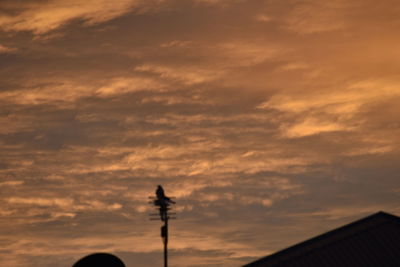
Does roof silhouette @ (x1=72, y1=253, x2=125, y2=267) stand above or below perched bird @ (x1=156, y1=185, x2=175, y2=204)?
below

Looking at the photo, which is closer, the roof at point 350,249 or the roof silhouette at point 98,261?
the roof silhouette at point 98,261

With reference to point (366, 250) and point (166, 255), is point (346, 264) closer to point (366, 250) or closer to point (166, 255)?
point (366, 250)

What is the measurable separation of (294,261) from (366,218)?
6.73m

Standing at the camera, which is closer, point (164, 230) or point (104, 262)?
point (104, 262)

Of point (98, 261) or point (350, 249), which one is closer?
point (98, 261)

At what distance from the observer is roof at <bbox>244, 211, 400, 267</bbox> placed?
4381 cm

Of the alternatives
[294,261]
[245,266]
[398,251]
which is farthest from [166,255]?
[398,251]

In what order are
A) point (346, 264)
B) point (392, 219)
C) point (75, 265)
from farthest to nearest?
point (392, 219) < point (346, 264) < point (75, 265)

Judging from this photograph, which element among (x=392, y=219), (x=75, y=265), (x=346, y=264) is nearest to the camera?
(x=75, y=265)

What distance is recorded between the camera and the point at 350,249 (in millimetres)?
44688

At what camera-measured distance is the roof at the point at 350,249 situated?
4381 cm

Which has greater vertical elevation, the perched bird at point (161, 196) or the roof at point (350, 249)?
the perched bird at point (161, 196)

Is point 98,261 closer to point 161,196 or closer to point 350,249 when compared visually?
point 161,196

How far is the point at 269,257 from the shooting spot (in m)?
44.7
